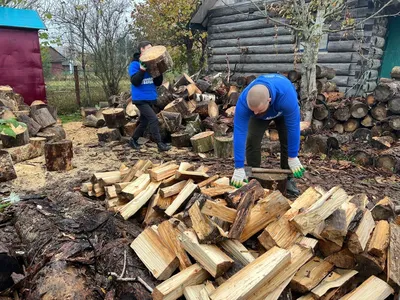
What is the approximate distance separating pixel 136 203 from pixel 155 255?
76 centimetres

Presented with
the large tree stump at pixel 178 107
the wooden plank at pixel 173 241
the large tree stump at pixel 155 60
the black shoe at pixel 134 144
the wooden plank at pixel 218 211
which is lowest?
the black shoe at pixel 134 144

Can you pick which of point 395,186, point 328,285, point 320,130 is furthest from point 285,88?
point 320,130

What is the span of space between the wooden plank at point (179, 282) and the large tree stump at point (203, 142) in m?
3.60

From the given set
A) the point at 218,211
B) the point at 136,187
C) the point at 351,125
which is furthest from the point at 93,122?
the point at 218,211

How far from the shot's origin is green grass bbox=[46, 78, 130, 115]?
404 inches

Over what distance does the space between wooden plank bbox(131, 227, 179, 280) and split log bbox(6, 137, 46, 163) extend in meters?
3.75

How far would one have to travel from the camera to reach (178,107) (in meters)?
6.54

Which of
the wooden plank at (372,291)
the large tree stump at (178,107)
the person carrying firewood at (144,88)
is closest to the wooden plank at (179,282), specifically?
the wooden plank at (372,291)

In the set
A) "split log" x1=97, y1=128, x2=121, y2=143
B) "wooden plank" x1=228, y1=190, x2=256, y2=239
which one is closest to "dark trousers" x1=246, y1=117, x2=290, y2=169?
"wooden plank" x1=228, y1=190, x2=256, y2=239

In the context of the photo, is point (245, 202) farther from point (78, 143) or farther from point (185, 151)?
point (78, 143)

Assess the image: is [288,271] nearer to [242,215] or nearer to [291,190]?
[242,215]

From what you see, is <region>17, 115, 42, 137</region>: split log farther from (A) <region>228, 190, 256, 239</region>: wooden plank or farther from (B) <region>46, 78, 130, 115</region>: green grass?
(A) <region>228, 190, 256, 239</region>: wooden plank

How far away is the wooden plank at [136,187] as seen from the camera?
302cm

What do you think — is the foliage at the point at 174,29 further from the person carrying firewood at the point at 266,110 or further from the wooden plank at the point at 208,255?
the wooden plank at the point at 208,255
